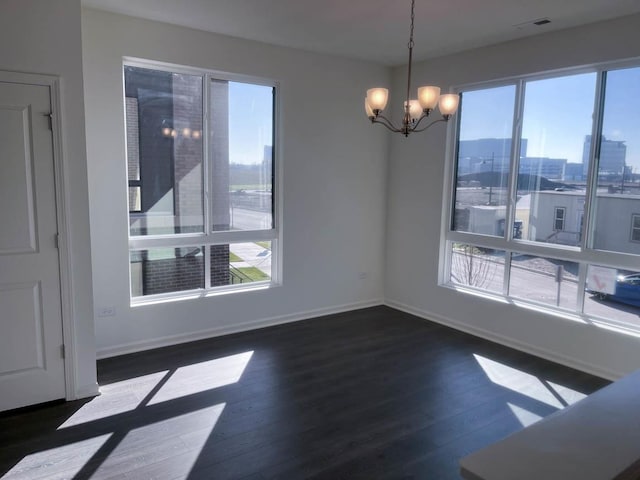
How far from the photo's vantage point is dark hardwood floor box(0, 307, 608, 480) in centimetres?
264

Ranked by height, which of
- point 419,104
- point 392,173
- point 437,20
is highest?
point 437,20

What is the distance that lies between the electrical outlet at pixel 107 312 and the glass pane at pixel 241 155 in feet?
4.01

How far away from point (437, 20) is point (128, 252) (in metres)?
3.32

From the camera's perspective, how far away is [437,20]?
384 cm

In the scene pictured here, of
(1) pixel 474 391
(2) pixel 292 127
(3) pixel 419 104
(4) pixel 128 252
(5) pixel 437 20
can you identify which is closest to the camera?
(3) pixel 419 104

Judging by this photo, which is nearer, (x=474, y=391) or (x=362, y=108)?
(x=474, y=391)

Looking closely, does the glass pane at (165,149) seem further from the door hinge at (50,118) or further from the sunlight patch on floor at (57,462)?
the sunlight patch on floor at (57,462)

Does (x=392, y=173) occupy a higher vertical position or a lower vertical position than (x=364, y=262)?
higher

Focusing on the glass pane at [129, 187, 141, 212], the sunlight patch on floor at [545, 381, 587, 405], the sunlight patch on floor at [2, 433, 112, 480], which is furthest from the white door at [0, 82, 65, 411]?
the sunlight patch on floor at [545, 381, 587, 405]

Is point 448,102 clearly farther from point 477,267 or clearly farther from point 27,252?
point 27,252

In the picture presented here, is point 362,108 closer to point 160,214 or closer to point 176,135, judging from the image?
point 176,135

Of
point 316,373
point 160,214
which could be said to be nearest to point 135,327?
point 160,214

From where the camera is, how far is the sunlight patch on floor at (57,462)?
251 centimetres

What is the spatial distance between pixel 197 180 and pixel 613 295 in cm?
387
